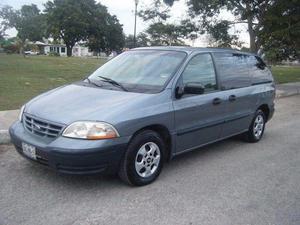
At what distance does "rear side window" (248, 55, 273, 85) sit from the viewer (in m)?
6.80

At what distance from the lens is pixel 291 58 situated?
17.4 meters

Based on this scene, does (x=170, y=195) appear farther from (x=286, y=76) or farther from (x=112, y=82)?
(x=286, y=76)

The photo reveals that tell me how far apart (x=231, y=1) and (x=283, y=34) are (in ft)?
9.98

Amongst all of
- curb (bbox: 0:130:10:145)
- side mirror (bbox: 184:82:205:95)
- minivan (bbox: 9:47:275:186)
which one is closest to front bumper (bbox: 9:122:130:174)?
minivan (bbox: 9:47:275:186)

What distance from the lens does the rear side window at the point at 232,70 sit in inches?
231

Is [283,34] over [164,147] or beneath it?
over

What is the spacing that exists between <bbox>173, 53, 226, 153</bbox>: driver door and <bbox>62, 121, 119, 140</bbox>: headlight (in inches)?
43.9

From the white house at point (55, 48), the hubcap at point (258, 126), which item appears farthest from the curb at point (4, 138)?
the white house at point (55, 48)

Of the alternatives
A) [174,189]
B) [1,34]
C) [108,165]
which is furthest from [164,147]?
[1,34]

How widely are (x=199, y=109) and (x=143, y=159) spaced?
1.16 metres

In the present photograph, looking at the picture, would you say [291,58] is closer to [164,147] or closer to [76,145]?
[164,147]

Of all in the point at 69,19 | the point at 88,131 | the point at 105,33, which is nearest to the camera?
the point at 88,131

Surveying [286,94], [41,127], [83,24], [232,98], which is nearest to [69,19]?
[83,24]

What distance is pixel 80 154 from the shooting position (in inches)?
156
